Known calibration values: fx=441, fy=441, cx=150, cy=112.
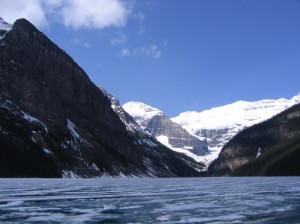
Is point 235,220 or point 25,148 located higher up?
point 25,148

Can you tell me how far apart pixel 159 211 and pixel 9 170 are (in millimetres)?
158794

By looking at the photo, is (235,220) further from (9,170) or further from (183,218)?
(9,170)

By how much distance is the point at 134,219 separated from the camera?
2105 centimetres

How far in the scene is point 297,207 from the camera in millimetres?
25359

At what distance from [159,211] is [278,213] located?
20.7 feet

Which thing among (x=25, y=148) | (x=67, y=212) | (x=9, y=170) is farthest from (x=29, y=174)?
(x=67, y=212)

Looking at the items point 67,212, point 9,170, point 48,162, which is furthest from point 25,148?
point 67,212

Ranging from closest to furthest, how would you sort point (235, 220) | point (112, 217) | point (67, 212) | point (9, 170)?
point (235, 220) → point (112, 217) → point (67, 212) → point (9, 170)

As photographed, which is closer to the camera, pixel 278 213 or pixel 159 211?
pixel 278 213

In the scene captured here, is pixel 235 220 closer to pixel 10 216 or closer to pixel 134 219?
pixel 134 219

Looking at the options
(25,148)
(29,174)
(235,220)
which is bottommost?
(235,220)

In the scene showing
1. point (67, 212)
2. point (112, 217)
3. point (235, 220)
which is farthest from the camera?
point (67, 212)

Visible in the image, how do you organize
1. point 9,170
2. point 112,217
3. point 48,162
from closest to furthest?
1. point 112,217
2. point 9,170
3. point 48,162

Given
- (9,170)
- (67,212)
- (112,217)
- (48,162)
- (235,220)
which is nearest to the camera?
(235,220)
